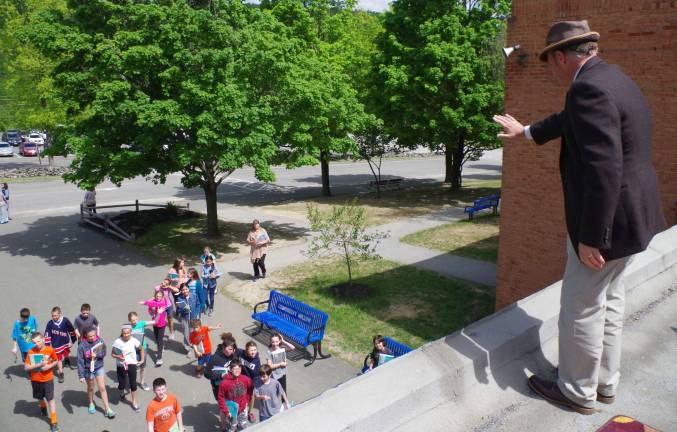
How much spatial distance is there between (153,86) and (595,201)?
15.7 meters

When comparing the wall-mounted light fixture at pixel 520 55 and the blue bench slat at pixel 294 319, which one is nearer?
the wall-mounted light fixture at pixel 520 55

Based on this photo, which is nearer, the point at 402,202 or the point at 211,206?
the point at 211,206

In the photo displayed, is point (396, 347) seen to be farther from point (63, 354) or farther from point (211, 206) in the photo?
point (211, 206)

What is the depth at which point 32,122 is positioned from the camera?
31.3 metres

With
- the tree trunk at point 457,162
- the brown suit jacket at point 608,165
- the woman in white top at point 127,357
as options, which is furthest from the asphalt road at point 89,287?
the brown suit jacket at point 608,165

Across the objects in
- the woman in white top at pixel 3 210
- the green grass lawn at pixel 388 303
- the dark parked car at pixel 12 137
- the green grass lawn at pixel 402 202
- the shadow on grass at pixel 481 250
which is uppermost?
the dark parked car at pixel 12 137

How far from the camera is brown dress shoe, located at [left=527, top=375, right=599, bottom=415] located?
2660 mm

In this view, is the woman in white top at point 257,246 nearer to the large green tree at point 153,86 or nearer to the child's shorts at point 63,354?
the large green tree at point 153,86

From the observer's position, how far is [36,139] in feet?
160

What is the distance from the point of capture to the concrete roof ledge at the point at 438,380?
2.24 metres

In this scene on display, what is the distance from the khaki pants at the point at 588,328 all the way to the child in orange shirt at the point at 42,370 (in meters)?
7.86

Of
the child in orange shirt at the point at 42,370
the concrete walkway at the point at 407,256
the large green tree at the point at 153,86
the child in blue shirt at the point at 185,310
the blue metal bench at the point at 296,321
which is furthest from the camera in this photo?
the concrete walkway at the point at 407,256

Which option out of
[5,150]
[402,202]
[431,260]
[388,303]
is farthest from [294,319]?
[5,150]

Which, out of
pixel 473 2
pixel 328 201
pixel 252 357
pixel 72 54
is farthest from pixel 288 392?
pixel 473 2
